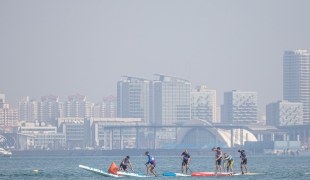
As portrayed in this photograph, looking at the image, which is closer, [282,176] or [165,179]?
[165,179]

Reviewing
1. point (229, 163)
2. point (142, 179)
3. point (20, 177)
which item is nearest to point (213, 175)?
point (229, 163)

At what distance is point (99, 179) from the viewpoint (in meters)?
85.8

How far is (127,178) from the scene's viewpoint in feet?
279

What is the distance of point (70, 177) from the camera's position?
9400 centimetres

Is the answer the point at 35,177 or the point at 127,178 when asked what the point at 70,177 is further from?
the point at 127,178

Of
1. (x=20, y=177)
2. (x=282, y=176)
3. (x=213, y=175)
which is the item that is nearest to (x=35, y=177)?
(x=20, y=177)

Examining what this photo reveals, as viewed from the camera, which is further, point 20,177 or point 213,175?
point 20,177

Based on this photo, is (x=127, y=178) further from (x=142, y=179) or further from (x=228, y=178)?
(x=228, y=178)

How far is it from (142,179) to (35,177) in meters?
15.5

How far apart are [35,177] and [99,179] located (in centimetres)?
1209

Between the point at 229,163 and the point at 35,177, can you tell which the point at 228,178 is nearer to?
the point at 229,163

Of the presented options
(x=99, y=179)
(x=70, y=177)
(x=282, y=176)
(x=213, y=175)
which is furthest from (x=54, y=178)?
(x=282, y=176)

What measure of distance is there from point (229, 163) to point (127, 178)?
1039 centimetres

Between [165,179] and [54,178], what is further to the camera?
[54,178]
